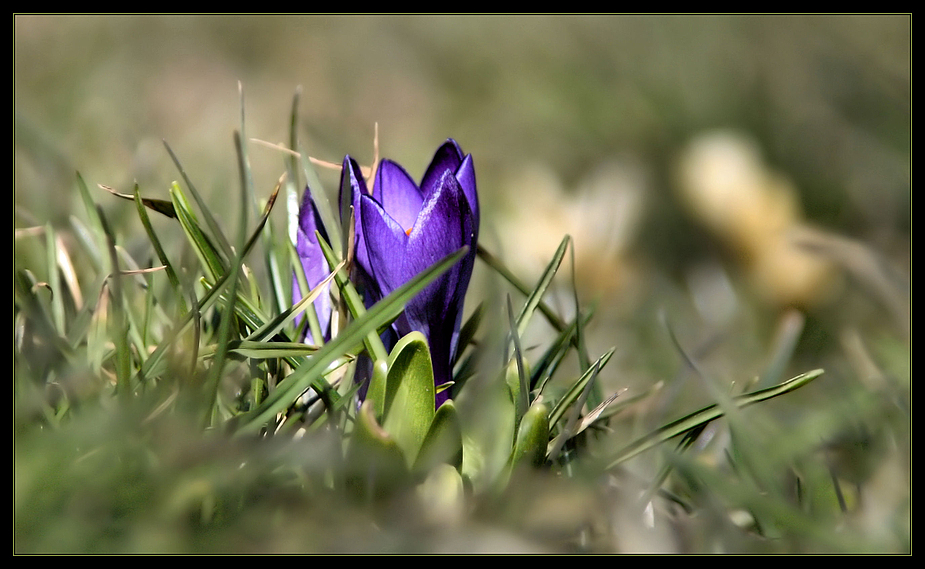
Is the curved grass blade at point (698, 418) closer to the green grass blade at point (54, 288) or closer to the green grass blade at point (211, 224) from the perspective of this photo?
the green grass blade at point (211, 224)

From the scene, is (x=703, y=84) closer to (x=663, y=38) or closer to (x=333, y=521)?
(x=663, y=38)

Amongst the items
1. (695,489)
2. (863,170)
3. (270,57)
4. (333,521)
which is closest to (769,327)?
(863,170)

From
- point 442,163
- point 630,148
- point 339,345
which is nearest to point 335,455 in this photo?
point 339,345

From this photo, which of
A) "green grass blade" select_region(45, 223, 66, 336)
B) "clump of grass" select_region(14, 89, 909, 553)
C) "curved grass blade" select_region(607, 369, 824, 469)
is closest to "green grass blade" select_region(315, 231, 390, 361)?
"clump of grass" select_region(14, 89, 909, 553)

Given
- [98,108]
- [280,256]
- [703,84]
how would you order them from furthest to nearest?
1. [703,84]
2. [98,108]
3. [280,256]

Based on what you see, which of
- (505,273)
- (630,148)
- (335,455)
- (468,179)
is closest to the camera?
(335,455)

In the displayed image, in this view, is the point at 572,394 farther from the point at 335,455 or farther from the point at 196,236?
the point at 196,236
